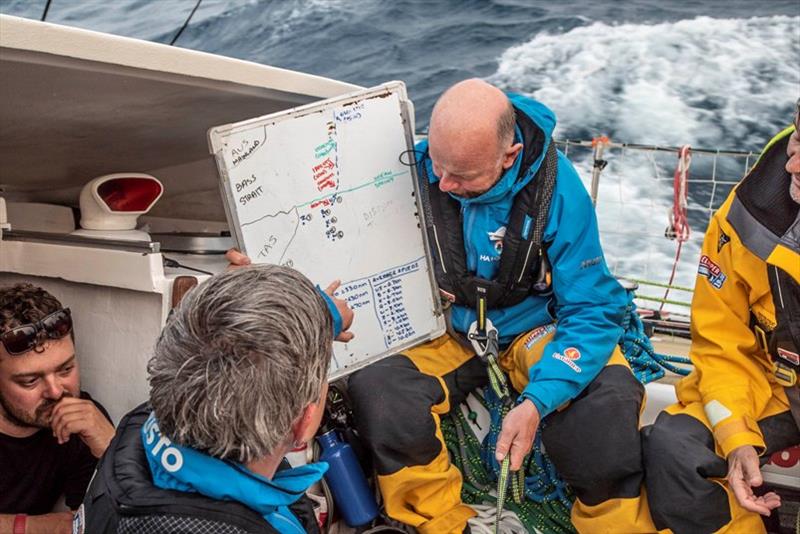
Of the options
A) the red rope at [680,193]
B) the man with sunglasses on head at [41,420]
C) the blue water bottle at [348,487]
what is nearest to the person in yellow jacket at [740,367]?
the blue water bottle at [348,487]

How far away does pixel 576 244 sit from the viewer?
8.43 feet

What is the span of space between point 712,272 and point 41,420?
187 centimetres

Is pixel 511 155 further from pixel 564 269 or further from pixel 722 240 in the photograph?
pixel 722 240

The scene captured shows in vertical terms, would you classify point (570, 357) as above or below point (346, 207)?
below

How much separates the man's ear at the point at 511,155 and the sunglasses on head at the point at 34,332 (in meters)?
1.29

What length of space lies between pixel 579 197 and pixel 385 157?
0.58 m

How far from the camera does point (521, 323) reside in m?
2.74

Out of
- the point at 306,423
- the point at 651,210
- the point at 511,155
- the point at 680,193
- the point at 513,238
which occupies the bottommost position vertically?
the point at 651,210

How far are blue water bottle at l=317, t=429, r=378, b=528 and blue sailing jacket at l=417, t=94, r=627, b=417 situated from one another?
0.55 meters

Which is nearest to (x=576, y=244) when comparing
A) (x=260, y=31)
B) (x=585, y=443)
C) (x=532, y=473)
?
(x=585, y=443)

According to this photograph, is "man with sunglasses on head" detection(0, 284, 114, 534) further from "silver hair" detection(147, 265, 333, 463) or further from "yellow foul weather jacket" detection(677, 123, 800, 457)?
"yellow foul weather jacket" detection(677, 123, 800, 457)

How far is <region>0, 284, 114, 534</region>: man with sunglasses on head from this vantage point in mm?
2424

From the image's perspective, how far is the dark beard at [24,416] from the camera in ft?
8.01

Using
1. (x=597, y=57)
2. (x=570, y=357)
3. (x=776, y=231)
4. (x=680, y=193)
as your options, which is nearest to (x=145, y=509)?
(x=570, y=357)
